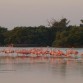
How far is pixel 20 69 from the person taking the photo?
27.2 meters

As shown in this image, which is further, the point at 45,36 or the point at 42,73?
the point at 45,36

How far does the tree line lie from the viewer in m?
62.9

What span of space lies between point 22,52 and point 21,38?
27860 millimetres

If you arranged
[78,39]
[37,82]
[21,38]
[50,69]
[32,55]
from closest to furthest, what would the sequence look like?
[37,82] < [50,69] < [32,55] < [78,39] < [21,38]

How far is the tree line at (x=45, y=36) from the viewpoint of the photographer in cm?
6294

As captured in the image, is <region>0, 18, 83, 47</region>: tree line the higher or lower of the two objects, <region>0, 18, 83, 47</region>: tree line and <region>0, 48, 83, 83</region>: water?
the higher

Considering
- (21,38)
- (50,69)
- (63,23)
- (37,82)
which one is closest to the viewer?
(37,82)

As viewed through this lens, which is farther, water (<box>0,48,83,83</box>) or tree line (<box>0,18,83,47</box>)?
tree line (<box>0,18,83,47</box>)

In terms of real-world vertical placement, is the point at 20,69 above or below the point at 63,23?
below

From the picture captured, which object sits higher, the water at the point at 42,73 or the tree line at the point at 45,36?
the tree line at the point at 45,36

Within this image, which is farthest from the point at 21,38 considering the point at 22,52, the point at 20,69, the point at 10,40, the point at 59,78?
the point at 59,78

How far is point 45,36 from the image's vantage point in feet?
221

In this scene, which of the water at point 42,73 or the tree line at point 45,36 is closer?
the water at point 42,73

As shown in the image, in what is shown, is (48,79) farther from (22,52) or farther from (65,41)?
(65,41)
